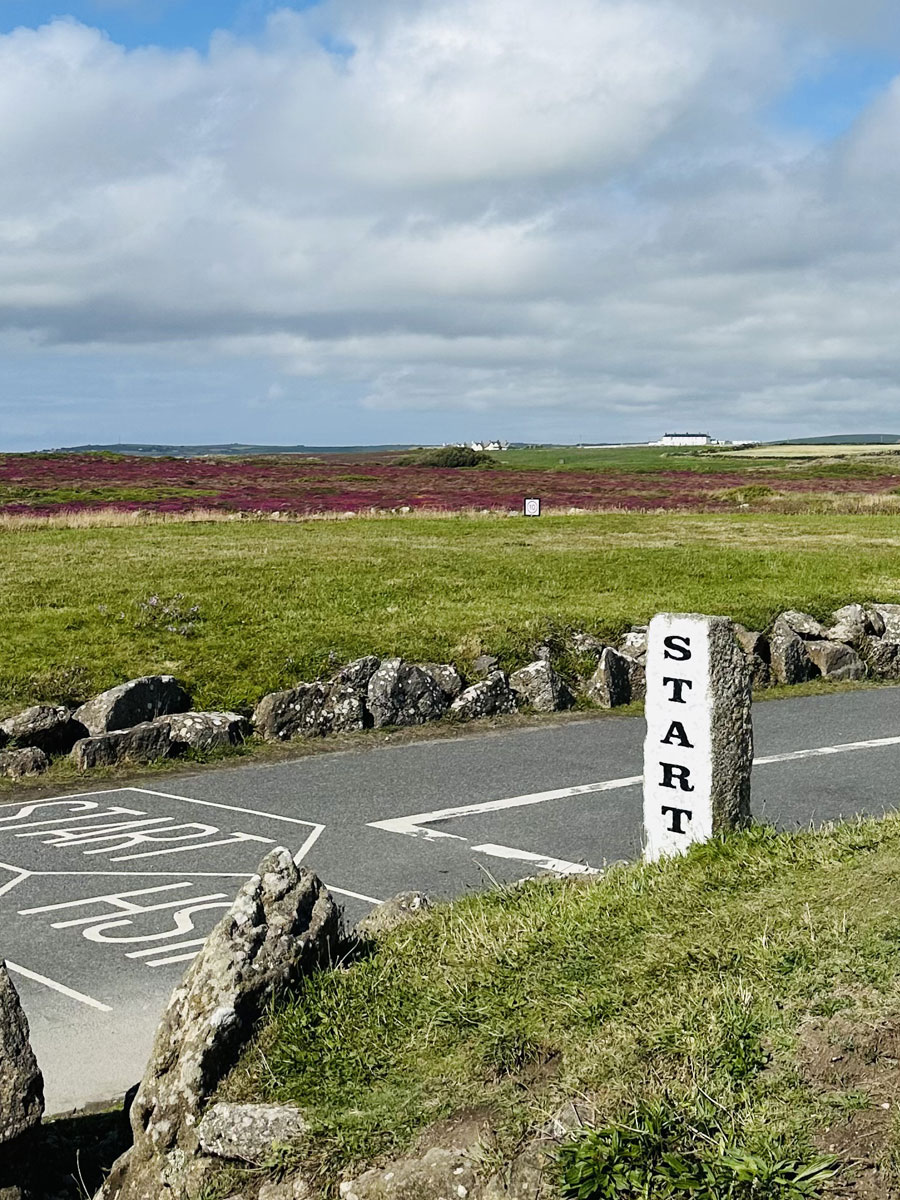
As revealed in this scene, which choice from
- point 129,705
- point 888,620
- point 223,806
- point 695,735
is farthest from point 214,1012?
point 888,620

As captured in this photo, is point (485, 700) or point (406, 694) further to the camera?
point (485, 700)

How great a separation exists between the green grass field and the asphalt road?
3373 millimetres

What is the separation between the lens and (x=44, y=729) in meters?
14.6

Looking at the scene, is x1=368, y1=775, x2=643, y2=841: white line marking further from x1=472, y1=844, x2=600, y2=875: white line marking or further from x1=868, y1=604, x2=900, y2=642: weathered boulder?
x1=868, y1=604, x2=900, y2=642: weathered boulder

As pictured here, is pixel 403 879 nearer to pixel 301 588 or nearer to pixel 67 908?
pixel 67 908

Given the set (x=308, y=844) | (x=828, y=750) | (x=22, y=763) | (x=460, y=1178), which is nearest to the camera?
(x=460, y=1178)

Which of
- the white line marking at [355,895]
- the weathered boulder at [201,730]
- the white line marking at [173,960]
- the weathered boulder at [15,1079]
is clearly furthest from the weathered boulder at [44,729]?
the weathered boulder at [15,1079]

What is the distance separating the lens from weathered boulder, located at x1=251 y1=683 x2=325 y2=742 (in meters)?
15.7

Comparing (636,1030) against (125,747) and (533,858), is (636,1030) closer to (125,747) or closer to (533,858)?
(533,858)

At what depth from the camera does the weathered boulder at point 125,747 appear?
1439 cm

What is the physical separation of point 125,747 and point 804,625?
39.2 feet

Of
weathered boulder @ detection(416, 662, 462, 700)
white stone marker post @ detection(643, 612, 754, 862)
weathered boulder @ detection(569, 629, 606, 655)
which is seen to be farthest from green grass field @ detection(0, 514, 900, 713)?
white stone marker post @ detection(643, 612, 754, 862)

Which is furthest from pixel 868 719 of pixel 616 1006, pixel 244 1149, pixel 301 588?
pixel 244 1149

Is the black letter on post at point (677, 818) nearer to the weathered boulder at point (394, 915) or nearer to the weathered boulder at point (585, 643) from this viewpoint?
the weathered boulder at point (394, 915)
